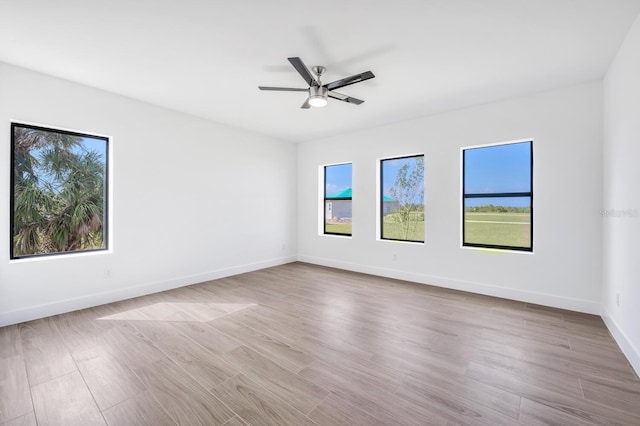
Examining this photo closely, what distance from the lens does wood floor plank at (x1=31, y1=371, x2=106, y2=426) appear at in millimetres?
1632

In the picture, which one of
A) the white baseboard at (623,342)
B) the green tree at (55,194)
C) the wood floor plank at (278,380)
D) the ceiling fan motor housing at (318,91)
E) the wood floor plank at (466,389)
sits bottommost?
the wood floor plank at (278,380)

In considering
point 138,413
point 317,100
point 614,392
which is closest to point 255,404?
point 138,413

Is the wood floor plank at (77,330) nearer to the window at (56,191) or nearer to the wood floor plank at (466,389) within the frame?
the window at (56,191)

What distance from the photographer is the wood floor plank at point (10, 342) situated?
2.35 m

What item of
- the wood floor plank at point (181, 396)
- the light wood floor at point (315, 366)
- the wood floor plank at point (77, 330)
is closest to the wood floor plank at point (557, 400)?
the light wood floor at point (315, 366)

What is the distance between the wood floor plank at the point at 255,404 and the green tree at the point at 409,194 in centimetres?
370

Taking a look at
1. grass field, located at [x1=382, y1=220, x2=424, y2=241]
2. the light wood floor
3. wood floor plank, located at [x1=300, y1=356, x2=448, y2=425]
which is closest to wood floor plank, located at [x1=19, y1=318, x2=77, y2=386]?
the light wood floor

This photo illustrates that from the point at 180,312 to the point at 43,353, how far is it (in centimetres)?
118

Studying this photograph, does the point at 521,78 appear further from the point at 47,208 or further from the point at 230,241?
the point at 47,208

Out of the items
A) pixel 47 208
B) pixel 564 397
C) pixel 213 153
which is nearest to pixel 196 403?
pixel 564 397

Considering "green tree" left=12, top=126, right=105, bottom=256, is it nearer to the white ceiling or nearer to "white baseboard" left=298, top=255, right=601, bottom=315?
the white ceiling

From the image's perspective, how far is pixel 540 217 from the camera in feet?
11.6

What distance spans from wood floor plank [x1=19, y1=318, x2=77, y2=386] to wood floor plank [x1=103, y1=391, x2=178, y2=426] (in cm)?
77

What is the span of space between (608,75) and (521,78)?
81 centimetres
